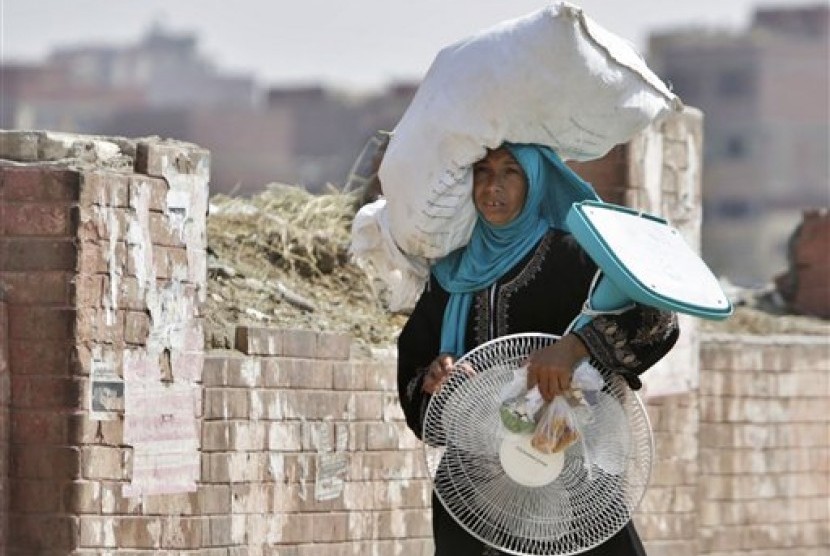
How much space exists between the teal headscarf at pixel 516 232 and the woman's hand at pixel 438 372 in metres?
0.07

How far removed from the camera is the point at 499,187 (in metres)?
8.63

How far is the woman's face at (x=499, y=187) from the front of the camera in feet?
28.1

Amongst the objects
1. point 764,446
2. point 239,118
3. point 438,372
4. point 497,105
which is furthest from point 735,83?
point 438,372

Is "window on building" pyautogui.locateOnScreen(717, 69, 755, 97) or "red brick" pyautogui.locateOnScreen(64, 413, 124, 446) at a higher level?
"window on building" pyautogui.locateOnScreen(717, 69, 755, 97)

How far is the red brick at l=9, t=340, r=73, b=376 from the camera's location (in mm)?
10250

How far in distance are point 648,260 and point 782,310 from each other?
360 inches

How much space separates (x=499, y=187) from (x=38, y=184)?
2.22 meters

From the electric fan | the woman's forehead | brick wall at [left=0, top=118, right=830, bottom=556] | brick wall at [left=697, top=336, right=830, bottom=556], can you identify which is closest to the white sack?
the woman's forehead

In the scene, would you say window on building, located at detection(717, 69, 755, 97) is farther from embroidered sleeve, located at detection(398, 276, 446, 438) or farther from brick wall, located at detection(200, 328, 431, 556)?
embroidered sleeve, located at detection(398, 276, 446, 438)

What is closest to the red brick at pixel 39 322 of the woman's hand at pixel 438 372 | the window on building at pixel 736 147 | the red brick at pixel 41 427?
the red brick at pixel 41 427

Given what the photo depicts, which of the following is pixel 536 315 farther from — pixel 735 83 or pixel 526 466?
pixel 735 83

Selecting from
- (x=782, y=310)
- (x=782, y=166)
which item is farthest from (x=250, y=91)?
(x=782, y=310)

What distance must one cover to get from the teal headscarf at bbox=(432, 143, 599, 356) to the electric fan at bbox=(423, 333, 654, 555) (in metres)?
0.23

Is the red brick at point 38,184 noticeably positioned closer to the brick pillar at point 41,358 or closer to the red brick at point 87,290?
the brick pillar at point 41,358
